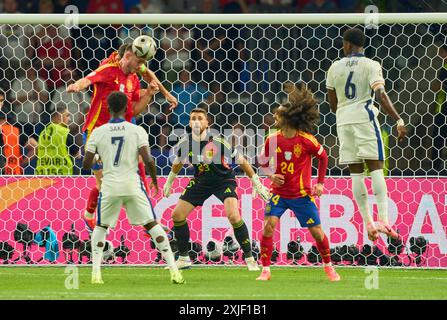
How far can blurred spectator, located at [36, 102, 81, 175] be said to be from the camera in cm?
1453

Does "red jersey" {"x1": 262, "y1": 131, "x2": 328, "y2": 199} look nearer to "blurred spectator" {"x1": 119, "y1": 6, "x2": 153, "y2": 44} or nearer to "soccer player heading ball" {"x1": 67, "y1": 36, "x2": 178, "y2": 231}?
"soccer player heading ball" {"x1": 67, "y1": 36, "x2": 178, "y2": 231}

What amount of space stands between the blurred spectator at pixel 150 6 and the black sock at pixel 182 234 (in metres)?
5.77

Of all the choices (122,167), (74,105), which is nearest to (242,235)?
(122,167)

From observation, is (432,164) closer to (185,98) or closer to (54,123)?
(185,98)

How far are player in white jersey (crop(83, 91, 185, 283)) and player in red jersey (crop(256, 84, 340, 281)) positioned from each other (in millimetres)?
1331

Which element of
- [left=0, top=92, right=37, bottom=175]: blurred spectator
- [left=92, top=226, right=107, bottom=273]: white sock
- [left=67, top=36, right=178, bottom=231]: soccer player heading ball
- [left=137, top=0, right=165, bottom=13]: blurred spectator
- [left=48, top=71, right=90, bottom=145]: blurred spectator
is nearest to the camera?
[left=92, top=226, right=107, bottom=273]: white sock

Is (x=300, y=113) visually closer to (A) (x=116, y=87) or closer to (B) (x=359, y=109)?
(B) (x=359, y=109)

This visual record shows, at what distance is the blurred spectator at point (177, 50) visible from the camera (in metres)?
15.4

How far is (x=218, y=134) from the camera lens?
529 inches

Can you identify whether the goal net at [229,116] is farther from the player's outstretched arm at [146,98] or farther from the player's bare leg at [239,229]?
the player's outstretched arm at [146,98]

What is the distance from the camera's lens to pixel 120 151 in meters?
11.0

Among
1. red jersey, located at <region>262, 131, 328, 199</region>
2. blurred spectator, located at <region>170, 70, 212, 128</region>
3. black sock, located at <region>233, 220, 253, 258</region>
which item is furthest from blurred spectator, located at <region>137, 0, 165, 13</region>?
red jersey, located at <region>262, 131, 328, 199</region>

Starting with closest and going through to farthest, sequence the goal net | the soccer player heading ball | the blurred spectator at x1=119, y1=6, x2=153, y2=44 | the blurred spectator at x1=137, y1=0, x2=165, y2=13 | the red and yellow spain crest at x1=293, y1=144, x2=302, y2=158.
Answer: the red and yellow spain crest at x1=293, y1=144, x2=302, y2=158 < the soccer player heading ball < the goal net < the blurred spectator at x1=119, y1=6, x2=153, y2=44 < the blurred spectator at x1=137, y1=0, x2=165, y2=13

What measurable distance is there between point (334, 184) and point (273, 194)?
82.3 inches
